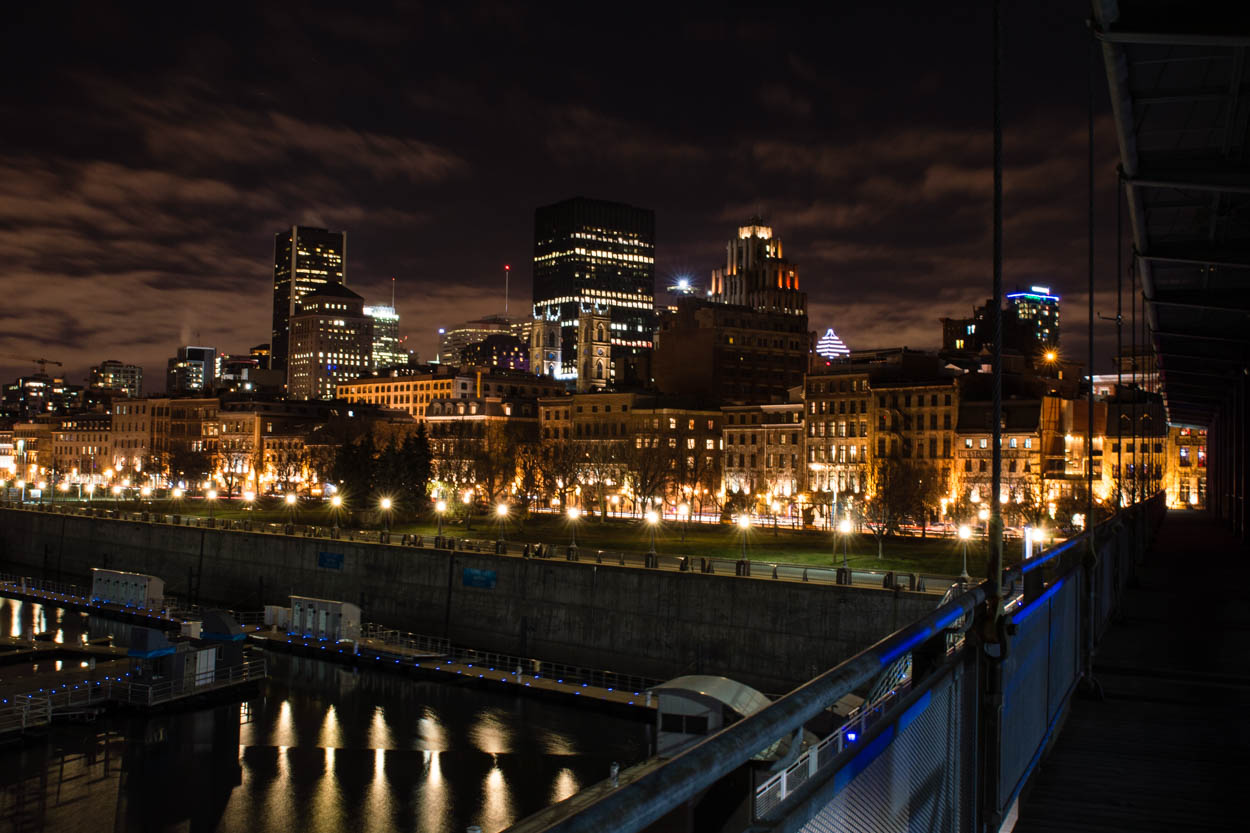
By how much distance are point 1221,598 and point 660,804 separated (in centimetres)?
2395

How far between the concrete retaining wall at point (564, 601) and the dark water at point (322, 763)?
7.76 metres

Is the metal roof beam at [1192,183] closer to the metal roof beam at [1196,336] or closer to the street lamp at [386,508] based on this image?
the metal roof beam at [1196,336]

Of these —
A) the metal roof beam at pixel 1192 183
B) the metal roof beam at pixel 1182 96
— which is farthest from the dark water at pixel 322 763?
the metal roof beam at pixel 1182 96

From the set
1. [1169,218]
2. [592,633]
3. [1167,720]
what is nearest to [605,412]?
[592,633]

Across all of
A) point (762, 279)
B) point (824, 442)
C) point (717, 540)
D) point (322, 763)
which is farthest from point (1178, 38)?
point (762, 279)

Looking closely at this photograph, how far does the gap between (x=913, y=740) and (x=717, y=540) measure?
74735 mm

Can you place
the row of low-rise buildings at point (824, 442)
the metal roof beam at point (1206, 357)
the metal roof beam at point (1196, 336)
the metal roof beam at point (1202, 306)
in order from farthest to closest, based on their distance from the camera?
1. the row of low-rise buildings at point (824, 442)
2. the metal roof beam at point (1206, 357)
3. the metal roof beam at point (1196, 336)
4. the metal roof beam at point (1202, 306)

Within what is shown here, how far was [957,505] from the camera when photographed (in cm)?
9156

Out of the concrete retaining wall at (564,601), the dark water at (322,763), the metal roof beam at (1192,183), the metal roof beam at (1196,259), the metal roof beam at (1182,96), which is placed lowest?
the dark water at (322,763)

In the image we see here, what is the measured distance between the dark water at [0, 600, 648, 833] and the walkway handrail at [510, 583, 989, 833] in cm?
3050

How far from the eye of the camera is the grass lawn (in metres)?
62.7

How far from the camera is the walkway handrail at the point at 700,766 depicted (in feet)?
7.65

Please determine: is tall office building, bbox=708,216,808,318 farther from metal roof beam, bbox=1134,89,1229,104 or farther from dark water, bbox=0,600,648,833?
metal roof beam, bbox=1134,89,1229,104

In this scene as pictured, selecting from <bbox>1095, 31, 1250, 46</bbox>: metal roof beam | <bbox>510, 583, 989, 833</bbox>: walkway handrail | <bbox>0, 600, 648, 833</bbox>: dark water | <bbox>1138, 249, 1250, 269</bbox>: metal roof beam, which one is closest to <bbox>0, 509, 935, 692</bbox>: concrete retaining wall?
<bbox>0, 600, 648, 833</bbox>: dark water
